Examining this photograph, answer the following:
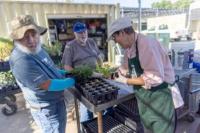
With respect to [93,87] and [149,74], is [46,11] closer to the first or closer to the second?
Answer: [93,87]

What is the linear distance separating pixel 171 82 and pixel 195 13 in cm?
930

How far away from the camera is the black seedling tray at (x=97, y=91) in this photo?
5.14 feet

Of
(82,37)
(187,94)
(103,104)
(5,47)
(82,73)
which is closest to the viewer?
(103,104)

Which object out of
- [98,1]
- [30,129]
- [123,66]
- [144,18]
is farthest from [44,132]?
[144,18]

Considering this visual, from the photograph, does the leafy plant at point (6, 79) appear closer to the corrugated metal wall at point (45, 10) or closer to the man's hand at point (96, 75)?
the corrugated metal wall at point (45, 10)

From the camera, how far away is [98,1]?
19.8ft

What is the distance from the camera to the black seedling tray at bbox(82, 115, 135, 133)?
6.85 feet

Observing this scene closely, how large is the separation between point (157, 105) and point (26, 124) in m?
2.49

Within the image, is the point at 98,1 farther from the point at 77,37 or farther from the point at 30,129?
the point at 30,129

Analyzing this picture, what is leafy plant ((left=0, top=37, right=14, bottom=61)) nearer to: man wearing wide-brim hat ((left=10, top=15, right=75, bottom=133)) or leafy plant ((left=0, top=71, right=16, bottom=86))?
leafy plant ((left=0, top=71, right=16, bottom=86))

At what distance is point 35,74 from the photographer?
4.88 feet

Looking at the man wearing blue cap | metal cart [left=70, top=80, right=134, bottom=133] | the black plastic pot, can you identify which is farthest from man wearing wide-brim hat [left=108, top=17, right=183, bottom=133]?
the black plastic pot

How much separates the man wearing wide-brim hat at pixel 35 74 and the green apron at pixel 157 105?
0.61 meters

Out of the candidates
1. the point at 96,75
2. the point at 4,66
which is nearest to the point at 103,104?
the point at 96,75
